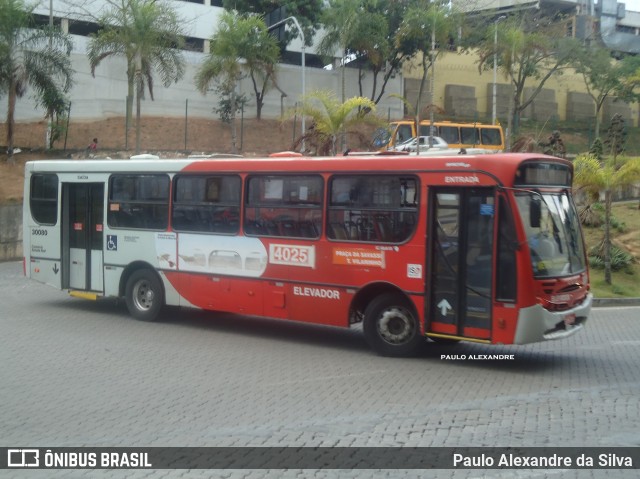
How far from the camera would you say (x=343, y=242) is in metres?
11.5

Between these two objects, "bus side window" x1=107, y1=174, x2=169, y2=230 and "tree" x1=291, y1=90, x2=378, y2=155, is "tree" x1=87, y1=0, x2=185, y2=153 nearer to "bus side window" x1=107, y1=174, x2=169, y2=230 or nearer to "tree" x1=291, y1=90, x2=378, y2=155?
"tree" x1=291, y1=90, x2=378, y2=155

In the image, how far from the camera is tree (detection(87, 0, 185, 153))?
27.2 meters

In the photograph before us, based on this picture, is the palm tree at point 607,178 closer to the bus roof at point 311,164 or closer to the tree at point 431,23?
the bus roof at point 311,164

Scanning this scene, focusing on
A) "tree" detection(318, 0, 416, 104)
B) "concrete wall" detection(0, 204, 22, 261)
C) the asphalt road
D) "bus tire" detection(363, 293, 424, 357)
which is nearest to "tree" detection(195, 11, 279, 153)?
"tree" detection(318, 0, 416, 104)

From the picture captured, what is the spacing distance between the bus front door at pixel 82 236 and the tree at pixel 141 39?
43.5 ft

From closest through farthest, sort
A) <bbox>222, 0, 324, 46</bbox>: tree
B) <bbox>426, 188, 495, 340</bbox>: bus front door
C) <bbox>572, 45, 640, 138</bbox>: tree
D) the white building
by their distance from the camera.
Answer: <bbox>426, 188, 495, 340</bbox>: bus front door
the white building
<bbox>222, 0, 324, 46</bbox>: tree
<bbox>572, 45, 640, 138</bbox>: tree

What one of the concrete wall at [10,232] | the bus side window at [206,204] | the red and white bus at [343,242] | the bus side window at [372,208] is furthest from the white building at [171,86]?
the bus side window at [372,208]

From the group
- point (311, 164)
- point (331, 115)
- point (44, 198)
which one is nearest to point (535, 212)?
point (311, 164)

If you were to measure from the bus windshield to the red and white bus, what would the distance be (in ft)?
0.07

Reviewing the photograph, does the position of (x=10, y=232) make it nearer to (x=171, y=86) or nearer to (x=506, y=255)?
(x=171, y=86)

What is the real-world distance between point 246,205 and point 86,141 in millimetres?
23091

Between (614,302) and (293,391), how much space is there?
1223 cm

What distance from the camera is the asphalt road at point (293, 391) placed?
23.2ft

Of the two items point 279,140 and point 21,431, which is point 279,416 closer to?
point 21,431
